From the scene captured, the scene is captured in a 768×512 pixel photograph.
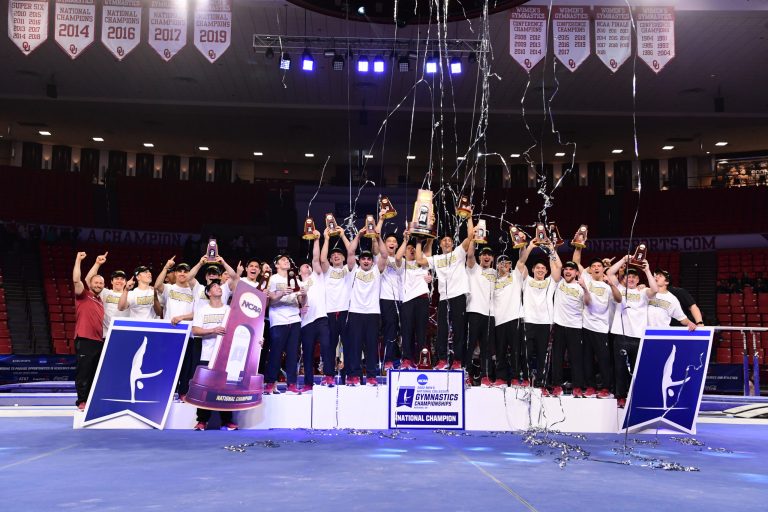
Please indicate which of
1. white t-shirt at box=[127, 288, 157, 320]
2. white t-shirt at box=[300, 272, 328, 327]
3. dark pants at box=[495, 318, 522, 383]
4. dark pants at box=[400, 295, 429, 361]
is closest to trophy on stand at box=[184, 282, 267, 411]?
white t-shirt at box=[300, 272, 328, 327]

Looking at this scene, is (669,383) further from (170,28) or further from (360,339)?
(170,28)

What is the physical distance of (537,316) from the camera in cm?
814

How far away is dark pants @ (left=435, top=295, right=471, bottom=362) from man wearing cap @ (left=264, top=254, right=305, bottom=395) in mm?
1623

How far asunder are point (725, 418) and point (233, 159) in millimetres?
19515

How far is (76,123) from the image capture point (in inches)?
797

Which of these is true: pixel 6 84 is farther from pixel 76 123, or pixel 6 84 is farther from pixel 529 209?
pixel 529 209

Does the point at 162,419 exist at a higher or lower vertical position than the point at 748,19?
lower

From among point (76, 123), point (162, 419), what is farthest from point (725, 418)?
point (76, 123)

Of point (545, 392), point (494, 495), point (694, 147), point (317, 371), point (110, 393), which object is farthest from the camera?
point (694, 147)

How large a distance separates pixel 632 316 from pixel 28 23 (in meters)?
9.59

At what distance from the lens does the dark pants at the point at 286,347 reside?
25.9 ft

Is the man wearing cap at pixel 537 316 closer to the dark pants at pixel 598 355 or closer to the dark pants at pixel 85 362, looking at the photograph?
the dark pants at pixel 598 355

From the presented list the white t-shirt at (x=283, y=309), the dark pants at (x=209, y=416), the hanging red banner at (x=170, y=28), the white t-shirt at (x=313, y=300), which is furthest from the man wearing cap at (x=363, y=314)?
the hanging red banner at (x=170, y=28)

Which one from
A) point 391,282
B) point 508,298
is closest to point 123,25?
point 391,282
